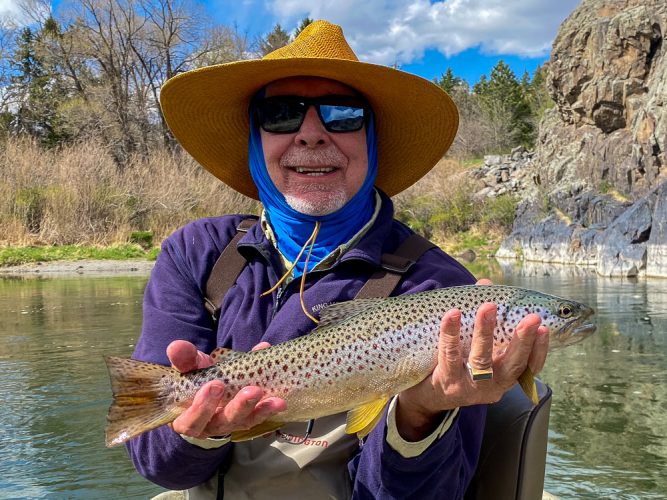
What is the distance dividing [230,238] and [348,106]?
797 millimetres

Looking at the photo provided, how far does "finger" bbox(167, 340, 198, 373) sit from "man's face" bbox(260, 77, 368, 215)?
0.90m

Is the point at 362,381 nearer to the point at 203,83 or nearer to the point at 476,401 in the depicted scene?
the point at 476,401

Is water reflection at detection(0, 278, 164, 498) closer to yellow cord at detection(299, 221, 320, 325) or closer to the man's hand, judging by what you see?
yellow cord at detection(299, 221, 320, 325)

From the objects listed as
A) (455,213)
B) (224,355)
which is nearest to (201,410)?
(224,355)

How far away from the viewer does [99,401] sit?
7160 millimetres

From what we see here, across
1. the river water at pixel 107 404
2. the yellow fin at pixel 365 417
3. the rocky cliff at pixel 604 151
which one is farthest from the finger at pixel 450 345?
the rocky cliff at pixel 604 151

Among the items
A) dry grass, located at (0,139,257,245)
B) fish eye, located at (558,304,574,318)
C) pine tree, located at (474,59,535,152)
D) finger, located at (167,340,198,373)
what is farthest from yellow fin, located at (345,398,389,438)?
pine tree, located at (474,59,535,152)

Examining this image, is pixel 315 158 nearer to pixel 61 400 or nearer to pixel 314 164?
pixel 314 164

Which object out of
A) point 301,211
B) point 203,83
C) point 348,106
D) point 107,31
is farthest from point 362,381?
point 107,31

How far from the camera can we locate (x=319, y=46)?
300cm

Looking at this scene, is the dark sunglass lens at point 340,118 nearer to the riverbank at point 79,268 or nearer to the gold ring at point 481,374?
the gold ring at point 481,374

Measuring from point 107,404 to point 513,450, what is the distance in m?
5.42

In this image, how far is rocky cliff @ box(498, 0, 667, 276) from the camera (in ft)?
72.5

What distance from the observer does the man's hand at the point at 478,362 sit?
2105 mm
